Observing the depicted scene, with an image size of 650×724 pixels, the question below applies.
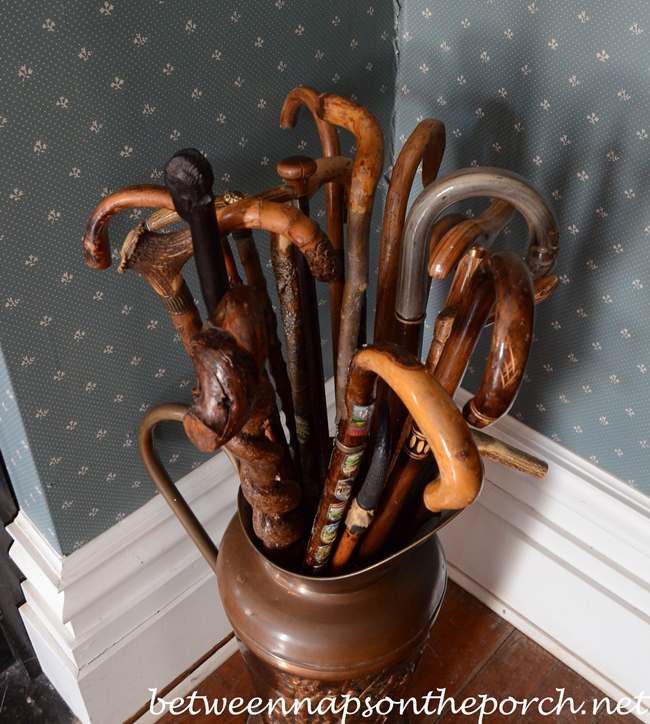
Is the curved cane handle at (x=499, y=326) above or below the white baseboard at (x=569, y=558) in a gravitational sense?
above

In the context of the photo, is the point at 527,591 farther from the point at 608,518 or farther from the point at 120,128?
the point at 120,128

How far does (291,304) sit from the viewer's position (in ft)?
1.79

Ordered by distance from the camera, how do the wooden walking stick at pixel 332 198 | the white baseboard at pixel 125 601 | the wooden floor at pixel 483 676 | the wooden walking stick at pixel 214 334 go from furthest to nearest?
1. the wooden floor at pixel 483 676
2. the white baseboard at pixel 125 601
3. the wooden walking stick at pixel 332 198
4. the wooden walking stick at pixel 214 334

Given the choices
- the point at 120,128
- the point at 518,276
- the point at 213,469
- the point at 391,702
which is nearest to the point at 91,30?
the point at 120,128

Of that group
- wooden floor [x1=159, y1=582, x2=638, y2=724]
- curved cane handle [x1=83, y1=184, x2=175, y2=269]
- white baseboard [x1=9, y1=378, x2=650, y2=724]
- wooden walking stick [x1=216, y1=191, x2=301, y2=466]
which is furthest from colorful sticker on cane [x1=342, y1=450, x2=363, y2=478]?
wooden floor [x1=159, y1=582, x2=638, y2=724]

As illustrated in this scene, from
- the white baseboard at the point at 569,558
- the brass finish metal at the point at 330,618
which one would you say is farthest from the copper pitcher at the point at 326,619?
the white baseboard at the point at 569,558

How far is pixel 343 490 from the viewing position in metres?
0.54

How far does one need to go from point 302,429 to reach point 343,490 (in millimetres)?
99

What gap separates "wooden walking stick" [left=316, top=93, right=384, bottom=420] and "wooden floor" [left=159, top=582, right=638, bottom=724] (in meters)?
0.48

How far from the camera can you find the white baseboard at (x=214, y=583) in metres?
0.74

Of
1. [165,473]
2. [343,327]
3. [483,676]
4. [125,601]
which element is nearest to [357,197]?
[343,327]

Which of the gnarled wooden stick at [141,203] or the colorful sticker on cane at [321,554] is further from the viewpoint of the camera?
the colorful sticker on cane at [321,554]

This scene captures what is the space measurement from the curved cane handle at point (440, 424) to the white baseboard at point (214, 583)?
0.42 metres

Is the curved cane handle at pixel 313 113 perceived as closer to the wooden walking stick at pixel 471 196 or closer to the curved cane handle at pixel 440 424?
the wooden walking stick at pixel 471 196
